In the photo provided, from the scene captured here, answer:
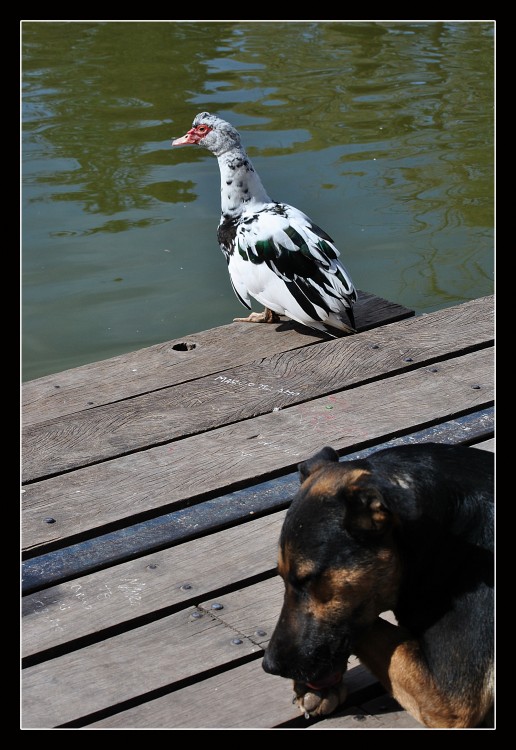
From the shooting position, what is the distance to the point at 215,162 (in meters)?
9.87

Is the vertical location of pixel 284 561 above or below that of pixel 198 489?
above

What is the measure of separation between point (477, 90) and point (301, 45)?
2.66 metres

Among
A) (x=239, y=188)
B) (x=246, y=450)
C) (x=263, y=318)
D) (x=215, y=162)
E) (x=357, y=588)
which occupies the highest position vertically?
(x=357, y=588)

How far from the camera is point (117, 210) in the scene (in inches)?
348

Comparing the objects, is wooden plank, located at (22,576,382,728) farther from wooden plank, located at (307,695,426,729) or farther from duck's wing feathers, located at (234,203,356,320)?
duck's wing feathers, located at (234,203,356,320)

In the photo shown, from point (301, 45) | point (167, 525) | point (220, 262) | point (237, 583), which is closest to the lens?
point (237, 583)

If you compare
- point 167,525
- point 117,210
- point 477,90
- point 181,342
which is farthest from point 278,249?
point 477,90

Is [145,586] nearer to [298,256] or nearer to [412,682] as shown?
[412,682]

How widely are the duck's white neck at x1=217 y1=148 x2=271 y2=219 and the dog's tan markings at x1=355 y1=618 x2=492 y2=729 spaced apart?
339 centimetres

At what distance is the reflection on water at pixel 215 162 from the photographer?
749 cm

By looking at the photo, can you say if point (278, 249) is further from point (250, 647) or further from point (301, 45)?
point (301, 45)

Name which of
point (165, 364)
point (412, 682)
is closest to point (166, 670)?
point (412, 682)

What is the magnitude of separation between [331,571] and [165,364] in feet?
8.02

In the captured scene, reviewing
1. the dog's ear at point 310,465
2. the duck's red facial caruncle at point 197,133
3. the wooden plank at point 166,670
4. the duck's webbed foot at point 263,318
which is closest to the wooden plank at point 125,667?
the wooden plank at point 166,670
